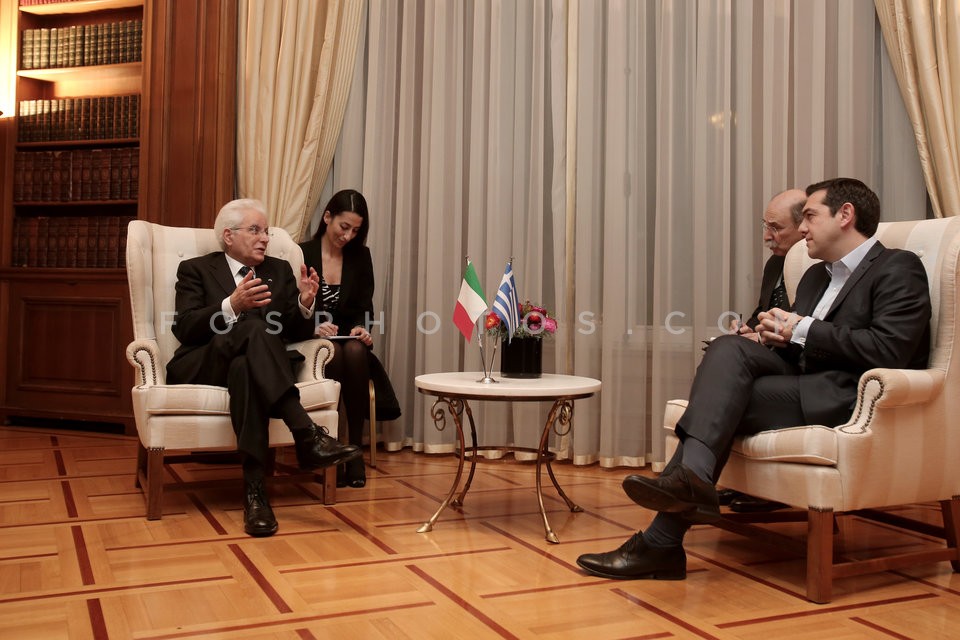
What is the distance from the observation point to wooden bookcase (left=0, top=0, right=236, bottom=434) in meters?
4.54

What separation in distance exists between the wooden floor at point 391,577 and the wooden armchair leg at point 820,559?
3cm

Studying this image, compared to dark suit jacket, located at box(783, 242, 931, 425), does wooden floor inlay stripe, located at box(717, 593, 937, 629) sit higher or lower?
lower

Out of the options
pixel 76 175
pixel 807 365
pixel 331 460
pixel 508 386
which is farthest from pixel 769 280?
pixel 76 175

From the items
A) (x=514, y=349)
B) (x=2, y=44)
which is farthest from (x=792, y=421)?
→ (x=2, y=44)

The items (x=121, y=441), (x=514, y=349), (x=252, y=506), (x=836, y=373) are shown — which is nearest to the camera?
(x=836, y=373)

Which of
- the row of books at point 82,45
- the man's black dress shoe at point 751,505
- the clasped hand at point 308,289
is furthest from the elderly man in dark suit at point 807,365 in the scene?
the row of books at point 82,45

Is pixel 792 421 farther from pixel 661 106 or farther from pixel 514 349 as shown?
pixel 661 106

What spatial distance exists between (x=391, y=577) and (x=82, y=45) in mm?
3866

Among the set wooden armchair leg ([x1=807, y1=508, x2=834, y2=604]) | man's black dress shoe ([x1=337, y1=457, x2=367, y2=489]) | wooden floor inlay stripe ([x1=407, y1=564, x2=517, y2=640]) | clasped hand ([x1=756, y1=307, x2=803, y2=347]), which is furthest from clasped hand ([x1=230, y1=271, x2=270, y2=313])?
wooden armchair leg ([x1=807, y1=508, x2=834, y2=604])

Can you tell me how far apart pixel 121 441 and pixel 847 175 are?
372cm

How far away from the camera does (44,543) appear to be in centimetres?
259

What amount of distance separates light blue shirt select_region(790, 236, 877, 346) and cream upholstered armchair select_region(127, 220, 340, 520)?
1.64 meters

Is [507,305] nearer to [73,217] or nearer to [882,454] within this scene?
[882,454]

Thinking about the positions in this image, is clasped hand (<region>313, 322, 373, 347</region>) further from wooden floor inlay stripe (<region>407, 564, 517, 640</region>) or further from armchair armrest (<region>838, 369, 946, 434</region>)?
armchair armrest (<region>838, 369, 946, 434</region>)
